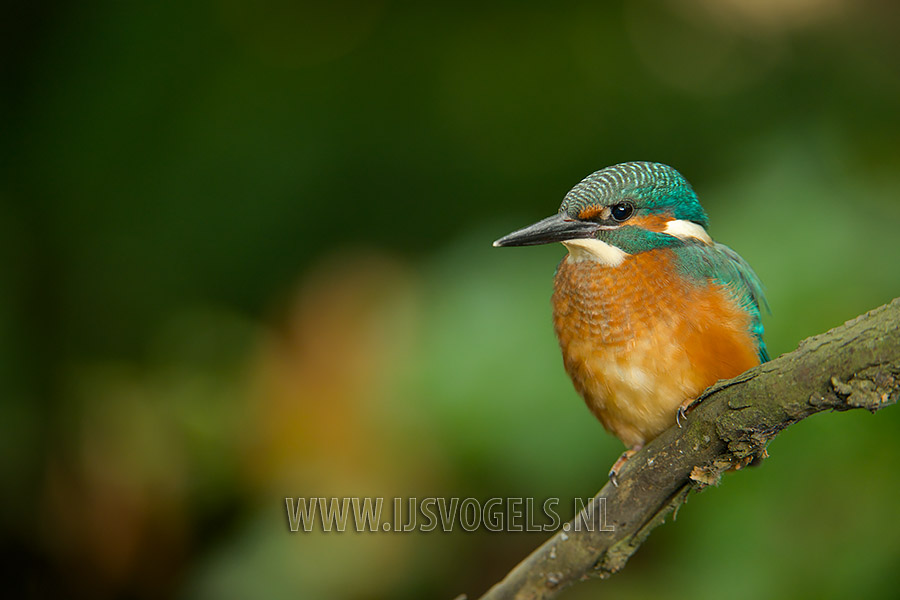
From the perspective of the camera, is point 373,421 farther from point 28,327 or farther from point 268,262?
point 28,327

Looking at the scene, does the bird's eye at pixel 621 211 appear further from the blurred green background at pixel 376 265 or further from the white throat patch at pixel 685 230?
the blurred green background at pixel 376 265

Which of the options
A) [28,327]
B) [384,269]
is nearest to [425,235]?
[384,269]

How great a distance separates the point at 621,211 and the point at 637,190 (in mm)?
47

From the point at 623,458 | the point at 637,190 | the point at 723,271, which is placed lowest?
the point at 623,458

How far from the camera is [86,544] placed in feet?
9.77

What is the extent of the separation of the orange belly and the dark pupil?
94 millimetres

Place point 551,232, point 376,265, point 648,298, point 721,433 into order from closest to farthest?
point 721,433 → point 551,232 → point 648,298 → point 376,265

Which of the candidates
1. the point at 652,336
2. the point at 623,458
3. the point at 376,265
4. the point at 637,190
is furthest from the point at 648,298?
the point at 376,265

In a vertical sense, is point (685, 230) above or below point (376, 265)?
below

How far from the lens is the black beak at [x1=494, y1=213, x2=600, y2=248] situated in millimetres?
1330

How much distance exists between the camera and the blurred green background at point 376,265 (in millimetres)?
2258

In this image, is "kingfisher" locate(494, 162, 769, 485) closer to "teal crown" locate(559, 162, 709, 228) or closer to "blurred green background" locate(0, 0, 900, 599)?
"teal crown" locate(559, 162, 709, 228)

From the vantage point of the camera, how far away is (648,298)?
1.47m

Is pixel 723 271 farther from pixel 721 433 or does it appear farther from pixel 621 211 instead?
pixel 721 433
